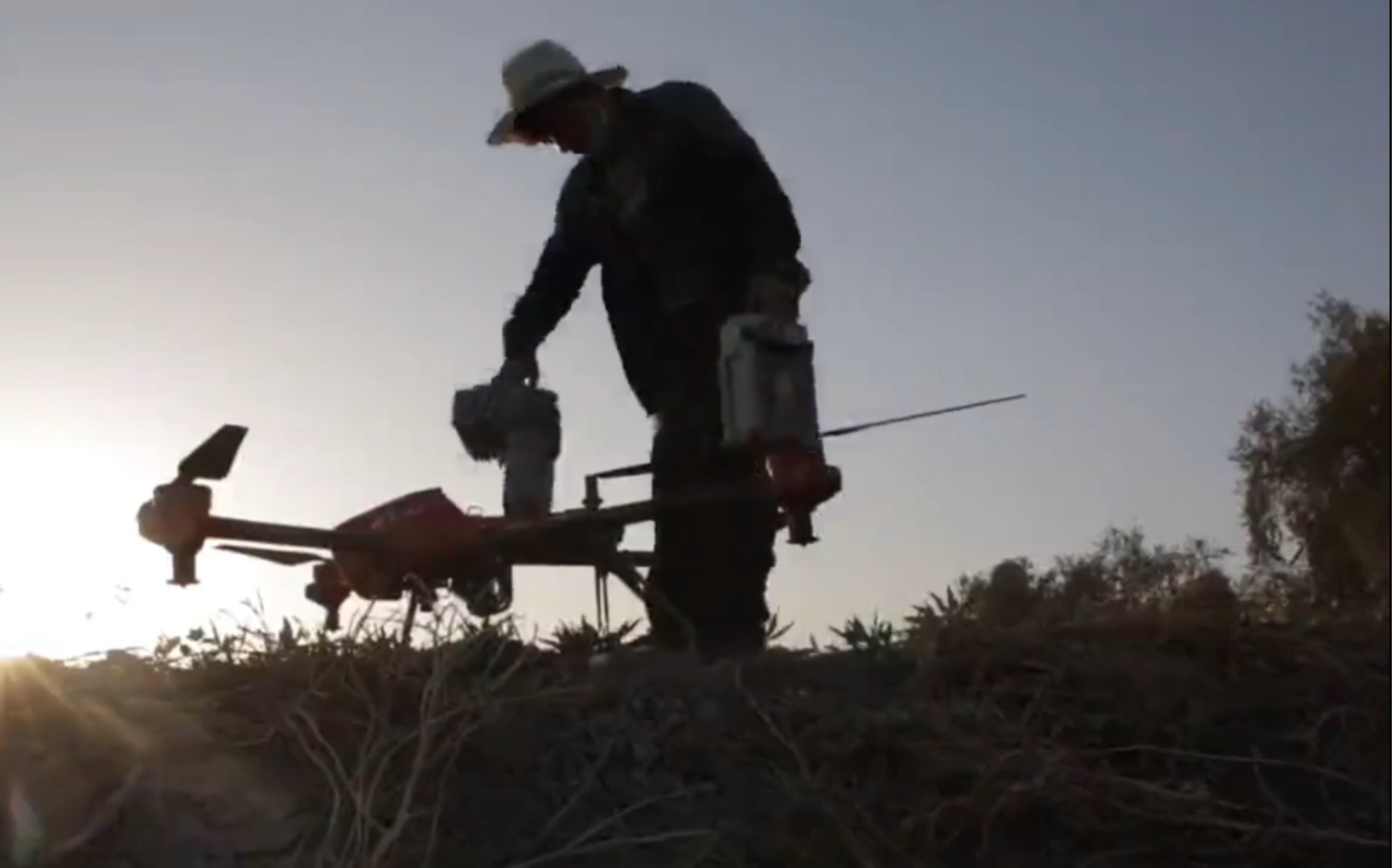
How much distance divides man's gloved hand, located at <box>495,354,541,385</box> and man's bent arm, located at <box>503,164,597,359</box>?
0.07 ft

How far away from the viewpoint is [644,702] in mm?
3412

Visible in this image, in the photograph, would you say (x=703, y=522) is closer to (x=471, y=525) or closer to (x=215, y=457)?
(x=471, y=525)

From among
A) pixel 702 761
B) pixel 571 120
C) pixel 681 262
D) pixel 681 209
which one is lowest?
pixel 702 761

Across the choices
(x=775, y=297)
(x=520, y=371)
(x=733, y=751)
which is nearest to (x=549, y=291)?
(x=520, y=371)

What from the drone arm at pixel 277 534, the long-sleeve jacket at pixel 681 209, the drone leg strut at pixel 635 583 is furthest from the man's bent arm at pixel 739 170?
the drone arm at pixel 277 534

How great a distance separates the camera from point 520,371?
20.2ft

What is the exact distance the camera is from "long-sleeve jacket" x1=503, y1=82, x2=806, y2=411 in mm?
→ 5520

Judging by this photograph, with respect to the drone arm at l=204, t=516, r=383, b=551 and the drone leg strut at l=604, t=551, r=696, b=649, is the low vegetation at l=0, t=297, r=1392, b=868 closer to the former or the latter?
the drone leg strut at l=604, t=551, r=696, b=649

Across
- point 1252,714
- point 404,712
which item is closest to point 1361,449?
point 1252,714

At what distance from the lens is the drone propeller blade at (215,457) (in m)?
5.90

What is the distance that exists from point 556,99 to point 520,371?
97cm

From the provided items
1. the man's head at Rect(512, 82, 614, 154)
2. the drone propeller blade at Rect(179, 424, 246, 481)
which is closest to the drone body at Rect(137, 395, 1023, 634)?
the drone propeller blade at Rect(179, 424, 246, 481)

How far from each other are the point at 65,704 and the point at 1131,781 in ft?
6.56

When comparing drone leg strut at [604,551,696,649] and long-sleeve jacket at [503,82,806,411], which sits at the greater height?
long-sleeve jacket at [503,82,806,411]
